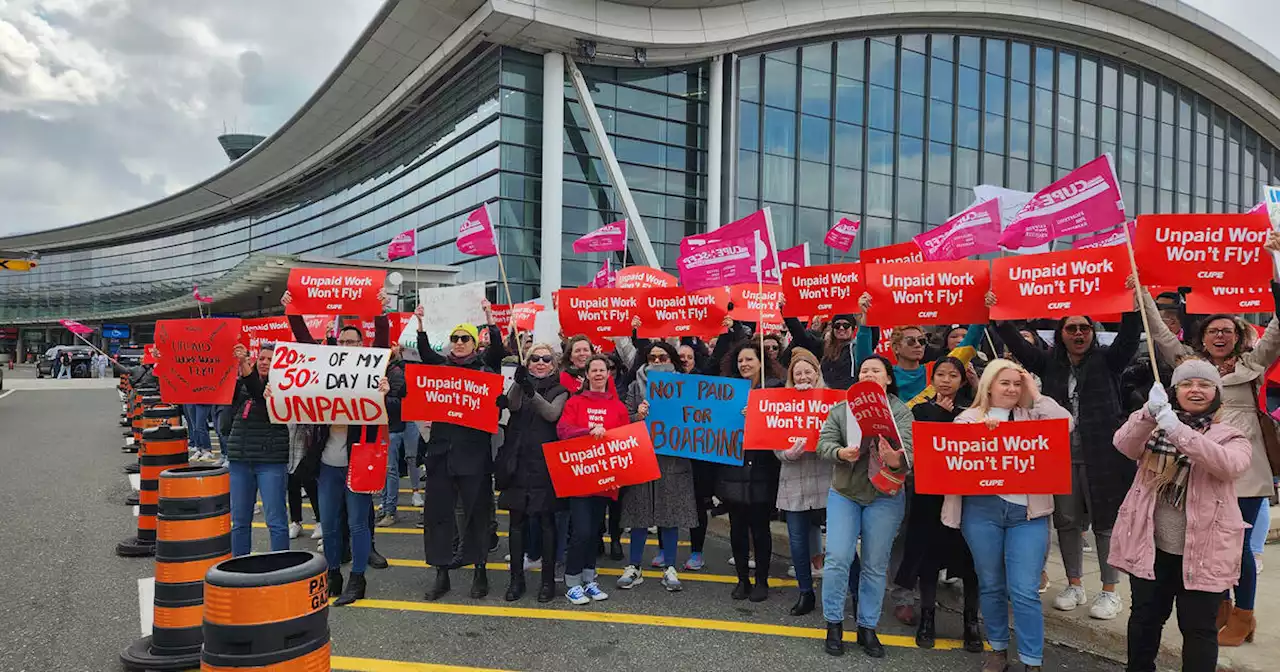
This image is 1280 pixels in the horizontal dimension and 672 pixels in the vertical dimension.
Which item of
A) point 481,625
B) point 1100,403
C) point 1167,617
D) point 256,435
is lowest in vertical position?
point 481,625

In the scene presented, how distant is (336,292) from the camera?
6719 mm

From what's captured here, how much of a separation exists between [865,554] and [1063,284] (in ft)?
7.46

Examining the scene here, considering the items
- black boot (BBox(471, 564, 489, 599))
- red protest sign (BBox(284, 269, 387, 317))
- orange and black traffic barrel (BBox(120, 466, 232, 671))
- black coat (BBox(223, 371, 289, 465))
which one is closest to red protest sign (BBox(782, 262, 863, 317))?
black boot (BBox(471, 564, 489, 599))

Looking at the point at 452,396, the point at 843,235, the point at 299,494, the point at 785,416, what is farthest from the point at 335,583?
the point at 843,235

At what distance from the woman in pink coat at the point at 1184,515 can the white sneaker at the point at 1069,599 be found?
1202 millimetres

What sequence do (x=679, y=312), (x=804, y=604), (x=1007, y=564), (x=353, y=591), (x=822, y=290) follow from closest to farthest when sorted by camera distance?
(x=1007, y=564) → (x=804, y=604) → (x=353, y=591) → (x=822, y=290) → (x=679, y=312)

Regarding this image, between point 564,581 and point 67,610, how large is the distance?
11.6 feet

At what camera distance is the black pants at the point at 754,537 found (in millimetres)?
5480

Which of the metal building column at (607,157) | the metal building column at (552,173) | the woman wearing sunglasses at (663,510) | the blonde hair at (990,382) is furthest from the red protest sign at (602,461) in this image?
the metal building column at (607,157)

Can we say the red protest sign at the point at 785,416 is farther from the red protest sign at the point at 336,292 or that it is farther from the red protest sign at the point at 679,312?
the red protest sign at the point at 336,292

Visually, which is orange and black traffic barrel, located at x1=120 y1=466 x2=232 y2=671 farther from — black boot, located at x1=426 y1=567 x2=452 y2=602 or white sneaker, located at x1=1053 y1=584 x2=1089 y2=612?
white sneaker, located at x1=1053 y1=584 x2=1089 y2=612

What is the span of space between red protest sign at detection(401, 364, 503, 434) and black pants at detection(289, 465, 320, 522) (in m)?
1.03

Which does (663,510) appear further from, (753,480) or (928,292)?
(928,292)

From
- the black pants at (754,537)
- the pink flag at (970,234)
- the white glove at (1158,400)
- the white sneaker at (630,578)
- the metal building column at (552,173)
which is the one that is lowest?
the white sneaker at (630,578)
